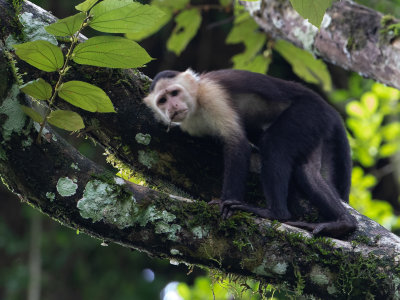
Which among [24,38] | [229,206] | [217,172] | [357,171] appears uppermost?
[24,38]

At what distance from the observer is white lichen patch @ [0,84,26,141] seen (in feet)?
8.93

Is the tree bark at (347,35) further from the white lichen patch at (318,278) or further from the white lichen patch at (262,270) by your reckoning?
the white lichen patch at (262,270)

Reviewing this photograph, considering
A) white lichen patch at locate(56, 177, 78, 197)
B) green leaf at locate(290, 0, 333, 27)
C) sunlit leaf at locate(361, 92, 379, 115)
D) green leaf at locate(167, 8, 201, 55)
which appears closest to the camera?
green leaf at locate(290, 0, 333, 27)

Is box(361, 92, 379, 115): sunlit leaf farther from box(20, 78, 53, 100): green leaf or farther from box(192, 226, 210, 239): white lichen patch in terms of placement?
box(20, 78, 53, 100): green leaf

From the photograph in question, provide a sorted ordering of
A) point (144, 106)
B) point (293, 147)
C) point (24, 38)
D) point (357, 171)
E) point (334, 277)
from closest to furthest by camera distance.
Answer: point (334, 277) < point (24, 38) < point (144, 106) < point (293, 147) < point (357, 171)

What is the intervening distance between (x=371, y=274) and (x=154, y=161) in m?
1.73

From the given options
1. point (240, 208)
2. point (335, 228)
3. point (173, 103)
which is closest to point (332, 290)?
point (335, 228)

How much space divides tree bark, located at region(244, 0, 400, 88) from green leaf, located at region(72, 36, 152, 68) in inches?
106

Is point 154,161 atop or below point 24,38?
below

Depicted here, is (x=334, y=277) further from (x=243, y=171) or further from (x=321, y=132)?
(x=321, y=132)

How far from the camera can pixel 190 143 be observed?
4141 mm

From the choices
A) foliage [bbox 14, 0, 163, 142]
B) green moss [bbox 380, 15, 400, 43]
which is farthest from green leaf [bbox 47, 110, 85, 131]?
green moss [bbox 380, 15, 400, 43]

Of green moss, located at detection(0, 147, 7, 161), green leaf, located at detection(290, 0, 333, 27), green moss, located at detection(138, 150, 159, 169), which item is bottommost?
green moss, located at detection(138, 150, 159, 169)

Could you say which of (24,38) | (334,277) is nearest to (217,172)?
(334,277)
